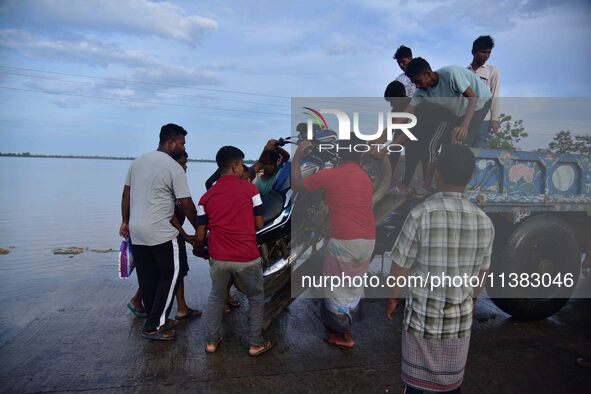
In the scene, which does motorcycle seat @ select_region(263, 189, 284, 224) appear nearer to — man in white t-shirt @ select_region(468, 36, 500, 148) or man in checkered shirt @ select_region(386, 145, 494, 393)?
man in checkered shirt @ select_region(386, 145, 494, 393)

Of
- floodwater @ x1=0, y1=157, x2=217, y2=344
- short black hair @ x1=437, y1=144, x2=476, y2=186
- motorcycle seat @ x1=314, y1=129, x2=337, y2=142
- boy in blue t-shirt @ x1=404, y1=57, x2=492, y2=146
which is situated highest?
boy in blue t-shirt @ x1=404, y1=57, x2=492, y2=146

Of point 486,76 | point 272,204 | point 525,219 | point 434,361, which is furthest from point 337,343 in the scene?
point 486,76

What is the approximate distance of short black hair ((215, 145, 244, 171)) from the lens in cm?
321

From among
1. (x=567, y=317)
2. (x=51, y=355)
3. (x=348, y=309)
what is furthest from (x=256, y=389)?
(x=567, y=317)

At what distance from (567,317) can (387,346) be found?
232cm

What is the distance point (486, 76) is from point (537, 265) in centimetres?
224

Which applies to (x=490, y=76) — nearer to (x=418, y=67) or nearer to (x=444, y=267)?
(x=418, y=67)

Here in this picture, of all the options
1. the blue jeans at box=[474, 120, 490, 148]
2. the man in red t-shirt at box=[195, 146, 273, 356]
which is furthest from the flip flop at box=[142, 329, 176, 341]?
the blue jeans at box=[474, 120, 490, 148]

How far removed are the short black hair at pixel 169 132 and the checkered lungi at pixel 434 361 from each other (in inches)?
103

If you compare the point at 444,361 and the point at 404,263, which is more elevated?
the point at 404,263

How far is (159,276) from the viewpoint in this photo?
3611 millimetres

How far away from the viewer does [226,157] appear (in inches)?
126

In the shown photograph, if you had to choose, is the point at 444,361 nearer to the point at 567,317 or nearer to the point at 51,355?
the point at 51,355

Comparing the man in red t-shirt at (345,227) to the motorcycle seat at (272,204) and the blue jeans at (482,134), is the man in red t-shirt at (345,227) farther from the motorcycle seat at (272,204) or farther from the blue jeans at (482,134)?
the blue jeans at (482,134)
